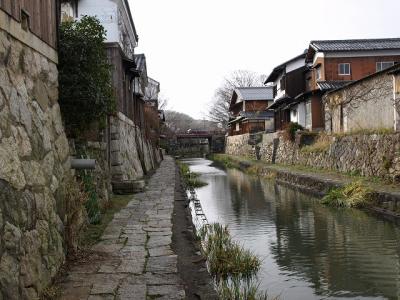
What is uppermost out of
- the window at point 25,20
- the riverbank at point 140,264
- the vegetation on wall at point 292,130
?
the window at point 25,20

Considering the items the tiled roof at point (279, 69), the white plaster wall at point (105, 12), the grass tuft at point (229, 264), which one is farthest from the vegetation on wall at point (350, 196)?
the tiled roof at point (279, 69)

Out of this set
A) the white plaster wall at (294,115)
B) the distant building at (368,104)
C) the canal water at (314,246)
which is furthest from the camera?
the white plaster wall at (294,115)

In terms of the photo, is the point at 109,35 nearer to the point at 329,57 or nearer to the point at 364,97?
the point at 364,97

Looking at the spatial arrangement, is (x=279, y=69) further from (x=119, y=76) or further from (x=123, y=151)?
(x=123, y=151)

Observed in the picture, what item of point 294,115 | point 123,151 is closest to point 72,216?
point 123,151

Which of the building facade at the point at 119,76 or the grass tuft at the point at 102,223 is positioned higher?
the building facade at the point at 119,76

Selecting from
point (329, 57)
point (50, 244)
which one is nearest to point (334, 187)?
point (50, 244)

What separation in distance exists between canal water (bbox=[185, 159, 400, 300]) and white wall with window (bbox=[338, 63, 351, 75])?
1603 centimetres

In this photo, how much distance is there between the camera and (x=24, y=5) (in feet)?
18.5

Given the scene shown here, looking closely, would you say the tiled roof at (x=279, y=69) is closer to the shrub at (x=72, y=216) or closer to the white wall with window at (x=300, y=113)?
the white wall with window at (x=300, y=113)

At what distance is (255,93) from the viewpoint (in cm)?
5728

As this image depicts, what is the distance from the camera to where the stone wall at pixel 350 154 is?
15866 millimetres

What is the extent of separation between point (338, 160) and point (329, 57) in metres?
12.1

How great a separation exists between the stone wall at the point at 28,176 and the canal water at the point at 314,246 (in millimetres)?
3644
